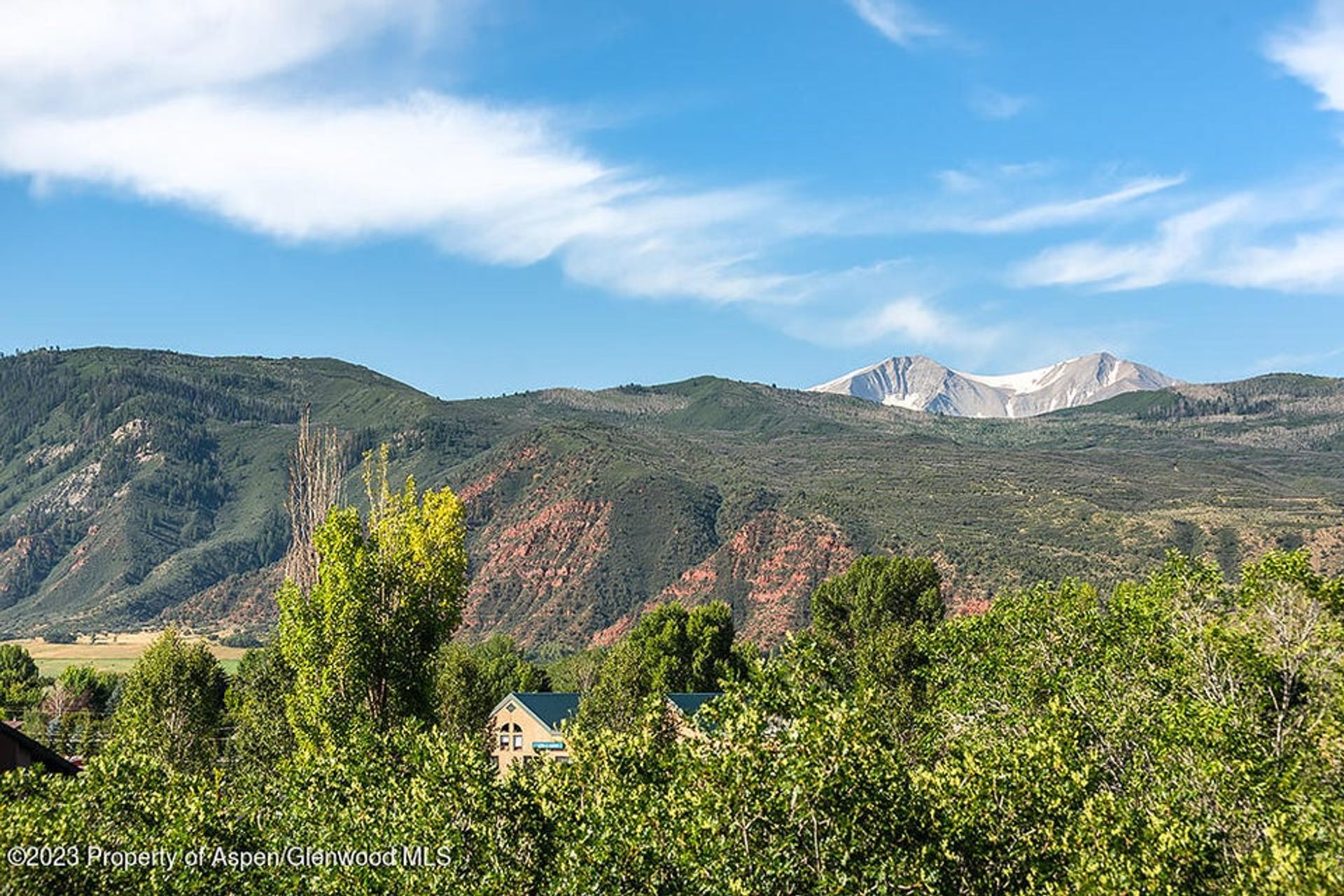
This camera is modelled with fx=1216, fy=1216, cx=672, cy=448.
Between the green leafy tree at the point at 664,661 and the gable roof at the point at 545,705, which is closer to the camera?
the green leafy tree at the point at 664,661

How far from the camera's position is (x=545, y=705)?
8938 centimetres

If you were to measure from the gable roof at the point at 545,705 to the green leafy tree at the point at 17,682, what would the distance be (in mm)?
39986

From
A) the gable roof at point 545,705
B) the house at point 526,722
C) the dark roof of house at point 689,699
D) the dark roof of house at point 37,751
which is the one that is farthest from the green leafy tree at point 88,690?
the dark roof of house at point 37,751

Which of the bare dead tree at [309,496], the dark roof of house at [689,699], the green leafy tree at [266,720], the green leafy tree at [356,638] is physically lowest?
the dark roof of house at [689,699]

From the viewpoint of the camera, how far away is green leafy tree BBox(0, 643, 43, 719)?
108m

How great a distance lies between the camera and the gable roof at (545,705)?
86938mm

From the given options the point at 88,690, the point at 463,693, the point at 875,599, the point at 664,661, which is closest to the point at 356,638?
the point at 463,693

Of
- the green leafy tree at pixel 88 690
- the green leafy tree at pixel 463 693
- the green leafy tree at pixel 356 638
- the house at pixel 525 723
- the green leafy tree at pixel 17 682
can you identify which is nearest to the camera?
the green leafy tree at pixel 356 638

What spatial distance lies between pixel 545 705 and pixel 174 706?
28.9m

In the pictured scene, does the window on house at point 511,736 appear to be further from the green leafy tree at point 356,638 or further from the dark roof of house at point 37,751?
the dark roof of house at point 37,751

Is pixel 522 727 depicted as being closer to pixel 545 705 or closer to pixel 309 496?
pixel 545 705

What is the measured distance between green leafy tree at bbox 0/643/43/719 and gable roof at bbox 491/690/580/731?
39986mm

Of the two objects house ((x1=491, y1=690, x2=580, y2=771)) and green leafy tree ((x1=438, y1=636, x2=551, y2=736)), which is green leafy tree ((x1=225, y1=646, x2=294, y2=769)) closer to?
green leafy tree ((x1=438, y1=636, x2=551, y2=736))

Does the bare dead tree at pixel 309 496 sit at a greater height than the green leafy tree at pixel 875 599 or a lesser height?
greater
